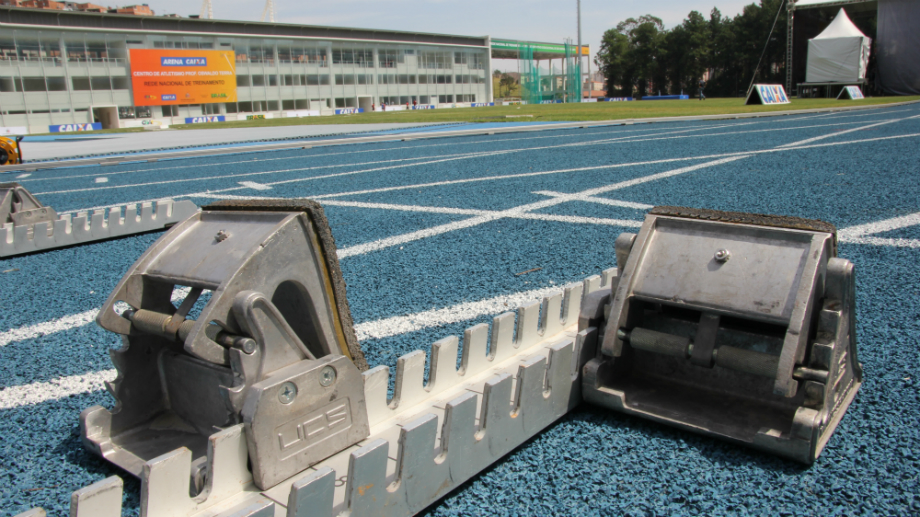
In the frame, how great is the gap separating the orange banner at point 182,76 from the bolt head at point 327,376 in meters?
61.5

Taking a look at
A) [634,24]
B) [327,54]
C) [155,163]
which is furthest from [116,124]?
[634,24]

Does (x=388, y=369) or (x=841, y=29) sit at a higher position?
(x=841, y=29)

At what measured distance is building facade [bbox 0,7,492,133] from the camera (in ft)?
162

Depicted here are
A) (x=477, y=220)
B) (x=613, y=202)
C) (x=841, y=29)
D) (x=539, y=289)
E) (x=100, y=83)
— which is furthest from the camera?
(x=100, y=83)

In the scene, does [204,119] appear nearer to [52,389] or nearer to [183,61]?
[183,61]

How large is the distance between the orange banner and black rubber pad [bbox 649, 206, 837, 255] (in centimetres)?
6156

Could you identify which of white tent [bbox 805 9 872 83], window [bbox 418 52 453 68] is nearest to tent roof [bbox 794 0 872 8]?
white tent [bbox 805 9 872 83]

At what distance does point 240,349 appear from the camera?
4.68 ft

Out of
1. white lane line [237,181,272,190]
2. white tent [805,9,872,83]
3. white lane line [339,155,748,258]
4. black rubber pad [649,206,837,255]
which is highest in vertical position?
white tent [805,9,872,83]

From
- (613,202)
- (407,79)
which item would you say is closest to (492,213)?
(613,202)

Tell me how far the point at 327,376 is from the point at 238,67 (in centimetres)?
6727

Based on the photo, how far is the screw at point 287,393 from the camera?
1.41 metres

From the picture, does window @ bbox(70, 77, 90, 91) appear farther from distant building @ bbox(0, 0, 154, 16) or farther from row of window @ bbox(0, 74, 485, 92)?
distant building @ bbox(0, 0, 154, 16)

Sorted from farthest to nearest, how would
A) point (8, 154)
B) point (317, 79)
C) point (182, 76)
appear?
point (317, 79)
point (182, 76)
point (8, 154)
